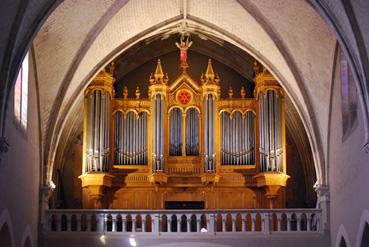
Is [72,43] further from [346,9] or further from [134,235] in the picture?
[346,9]

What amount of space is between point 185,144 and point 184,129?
43cm

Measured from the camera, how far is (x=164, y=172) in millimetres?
25531

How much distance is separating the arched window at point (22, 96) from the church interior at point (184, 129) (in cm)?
5

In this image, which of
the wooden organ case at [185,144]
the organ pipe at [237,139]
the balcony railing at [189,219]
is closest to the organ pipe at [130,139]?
the wooden organ case at [185,144]

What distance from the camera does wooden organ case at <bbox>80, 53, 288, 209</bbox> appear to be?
25.6 m

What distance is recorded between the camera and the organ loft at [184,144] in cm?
2564

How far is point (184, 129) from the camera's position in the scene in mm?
26156

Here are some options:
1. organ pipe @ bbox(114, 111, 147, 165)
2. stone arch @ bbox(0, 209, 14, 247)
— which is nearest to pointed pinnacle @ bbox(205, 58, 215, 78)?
organ pipe @ bbox(114, 111, 147, 165)

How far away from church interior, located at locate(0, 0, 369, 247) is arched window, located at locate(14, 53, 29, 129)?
5cm

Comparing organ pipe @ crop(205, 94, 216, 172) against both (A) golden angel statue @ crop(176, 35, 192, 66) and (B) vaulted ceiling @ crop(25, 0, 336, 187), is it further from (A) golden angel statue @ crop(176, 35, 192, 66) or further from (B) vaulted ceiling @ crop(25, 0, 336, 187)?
(B) vaulted ceiling @ crop(25, 0, 336, 187)

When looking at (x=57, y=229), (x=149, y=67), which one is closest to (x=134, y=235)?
(x=57, y=229)

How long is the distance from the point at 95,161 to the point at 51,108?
217 centimetres

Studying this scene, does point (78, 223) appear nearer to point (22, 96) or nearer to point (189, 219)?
point (189, 219)

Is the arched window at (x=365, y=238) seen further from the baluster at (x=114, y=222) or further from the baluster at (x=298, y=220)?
the baluster at (x=114, y=222)
